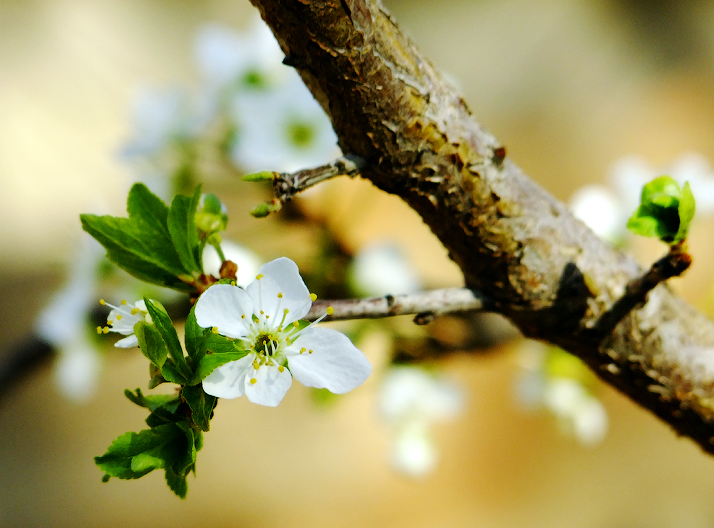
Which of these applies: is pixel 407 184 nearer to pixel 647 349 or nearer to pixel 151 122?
pixel 647 349

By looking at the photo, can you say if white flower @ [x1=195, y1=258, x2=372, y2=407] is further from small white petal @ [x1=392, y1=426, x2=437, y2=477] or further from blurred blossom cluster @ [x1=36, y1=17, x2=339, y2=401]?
small white petal @ [x1=392, y1=426, x2=437, y2=477]

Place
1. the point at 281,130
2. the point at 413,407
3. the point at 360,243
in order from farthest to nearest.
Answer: the point at 360,243
the point at 413,407
the point at 281,130

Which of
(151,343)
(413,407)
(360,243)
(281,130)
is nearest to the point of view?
(151,343)

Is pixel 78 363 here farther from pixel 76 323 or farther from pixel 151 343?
pixel 151 343

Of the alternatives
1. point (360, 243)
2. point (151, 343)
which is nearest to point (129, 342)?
point (151, 343)

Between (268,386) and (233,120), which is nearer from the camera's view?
(268,386)

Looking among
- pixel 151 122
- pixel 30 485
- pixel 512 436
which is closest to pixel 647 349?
pixel 151 122

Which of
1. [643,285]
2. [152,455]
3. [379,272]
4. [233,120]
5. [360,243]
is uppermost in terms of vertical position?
[360,243]
